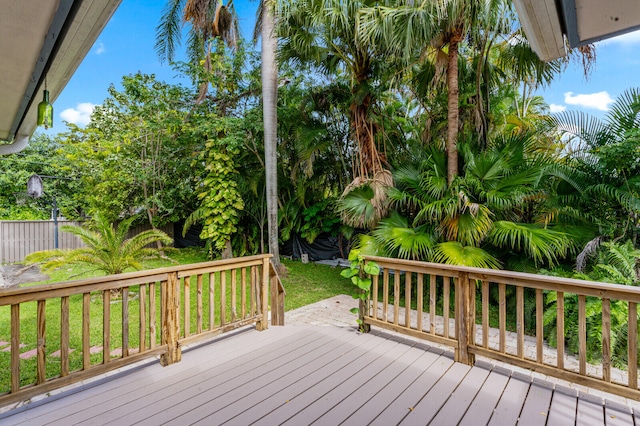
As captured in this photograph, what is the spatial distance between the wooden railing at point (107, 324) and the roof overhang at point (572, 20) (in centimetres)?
263

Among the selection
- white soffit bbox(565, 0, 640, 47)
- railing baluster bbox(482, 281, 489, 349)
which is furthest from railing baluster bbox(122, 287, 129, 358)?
white soffit bbox(565, 0, 640, 47)

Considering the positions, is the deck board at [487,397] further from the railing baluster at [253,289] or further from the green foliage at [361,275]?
the railing baluster at [253,289]

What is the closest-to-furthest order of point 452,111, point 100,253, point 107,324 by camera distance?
1. point 107,324
2. point 452,111
3. point 100,253

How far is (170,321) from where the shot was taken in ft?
8.57

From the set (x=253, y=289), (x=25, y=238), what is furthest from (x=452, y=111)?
(x=25, y=238)

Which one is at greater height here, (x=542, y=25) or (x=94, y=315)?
(x=542, y=25)

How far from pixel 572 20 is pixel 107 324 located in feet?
10.3

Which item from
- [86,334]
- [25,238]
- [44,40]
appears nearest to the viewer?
[44,40]

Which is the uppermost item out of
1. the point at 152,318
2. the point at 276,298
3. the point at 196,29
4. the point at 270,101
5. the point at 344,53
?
the point at 196,29

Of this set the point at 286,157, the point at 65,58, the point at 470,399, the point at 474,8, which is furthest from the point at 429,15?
the point at 286,157

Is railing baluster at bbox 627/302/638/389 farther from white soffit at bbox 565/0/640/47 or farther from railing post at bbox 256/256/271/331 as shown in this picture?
railing post at bbox 256/256/271/331

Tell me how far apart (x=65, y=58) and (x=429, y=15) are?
377 centimetres

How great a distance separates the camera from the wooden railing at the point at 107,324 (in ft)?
6.56

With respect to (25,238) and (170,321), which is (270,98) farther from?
(25,238)
